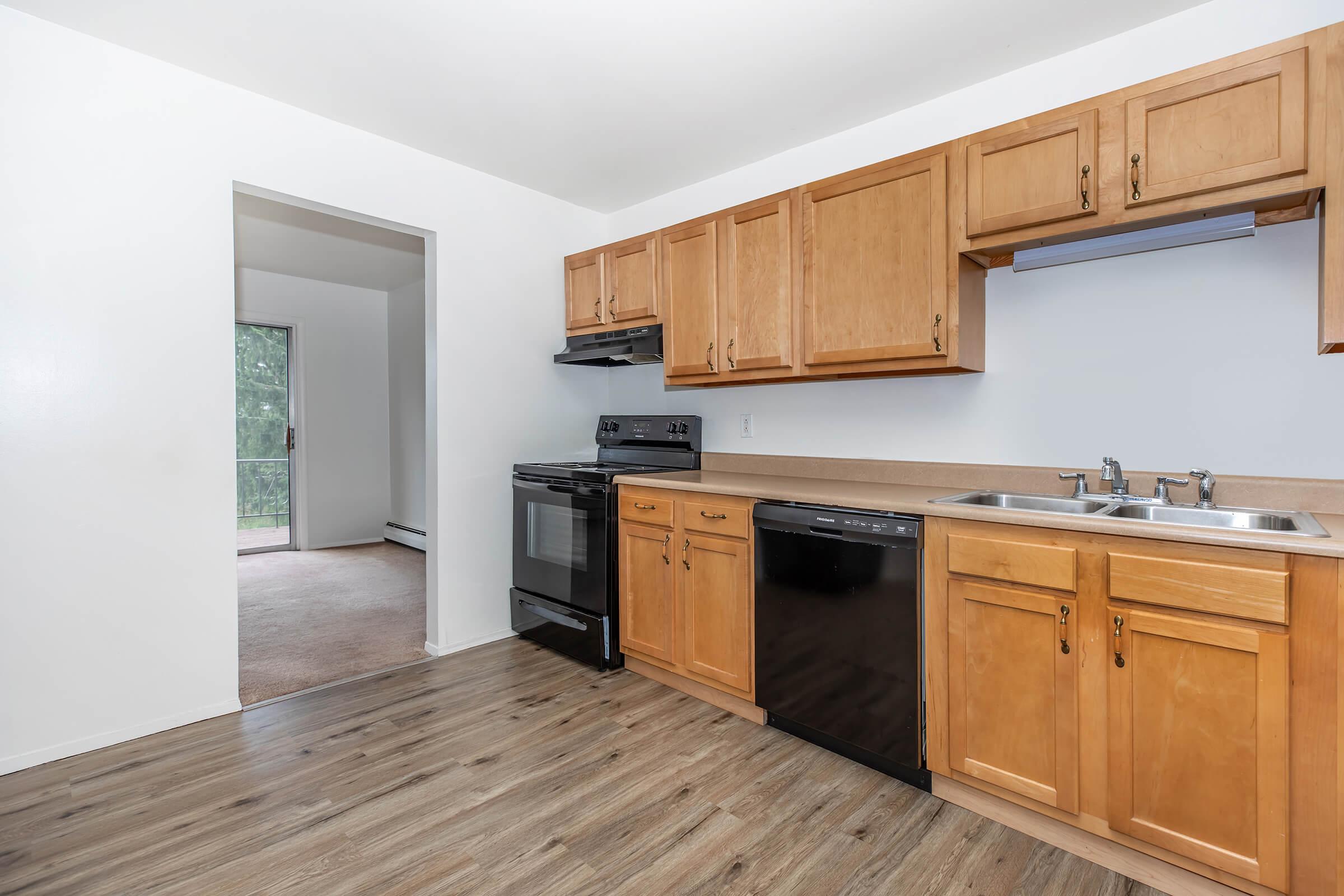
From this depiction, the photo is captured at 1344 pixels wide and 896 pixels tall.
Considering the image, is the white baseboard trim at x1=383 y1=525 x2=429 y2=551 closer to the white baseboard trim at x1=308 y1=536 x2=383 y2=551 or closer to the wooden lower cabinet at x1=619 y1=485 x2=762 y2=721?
the white baseboard trim at x1=308 y1=536 x2=383 y2=551

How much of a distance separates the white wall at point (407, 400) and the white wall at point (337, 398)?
5 cm

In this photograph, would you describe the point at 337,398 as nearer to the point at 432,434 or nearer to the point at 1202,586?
the point at 432,434

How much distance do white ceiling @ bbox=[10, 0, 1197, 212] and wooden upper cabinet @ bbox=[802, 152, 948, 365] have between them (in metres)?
0.45

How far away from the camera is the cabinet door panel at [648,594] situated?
9.30 ft

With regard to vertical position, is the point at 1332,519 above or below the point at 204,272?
below

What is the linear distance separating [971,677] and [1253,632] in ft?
2.28

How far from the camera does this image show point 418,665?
316 cm

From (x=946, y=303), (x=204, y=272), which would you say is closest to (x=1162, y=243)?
(x=946, y=303)

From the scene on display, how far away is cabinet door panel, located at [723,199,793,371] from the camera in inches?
107

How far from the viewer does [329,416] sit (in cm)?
626

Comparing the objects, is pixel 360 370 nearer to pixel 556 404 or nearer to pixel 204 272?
pixel 556 404

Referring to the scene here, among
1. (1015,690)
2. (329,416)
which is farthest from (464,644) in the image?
(329,416)

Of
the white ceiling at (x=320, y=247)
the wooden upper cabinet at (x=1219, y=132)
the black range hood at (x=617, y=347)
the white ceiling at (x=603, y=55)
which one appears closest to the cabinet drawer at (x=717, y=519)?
the black range hood at (x=617, y=347)

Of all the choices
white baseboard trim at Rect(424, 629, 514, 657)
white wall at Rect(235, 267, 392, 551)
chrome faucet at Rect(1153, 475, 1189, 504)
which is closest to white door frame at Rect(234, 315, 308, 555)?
white wall at Rect(235, 267, 392, 551)
